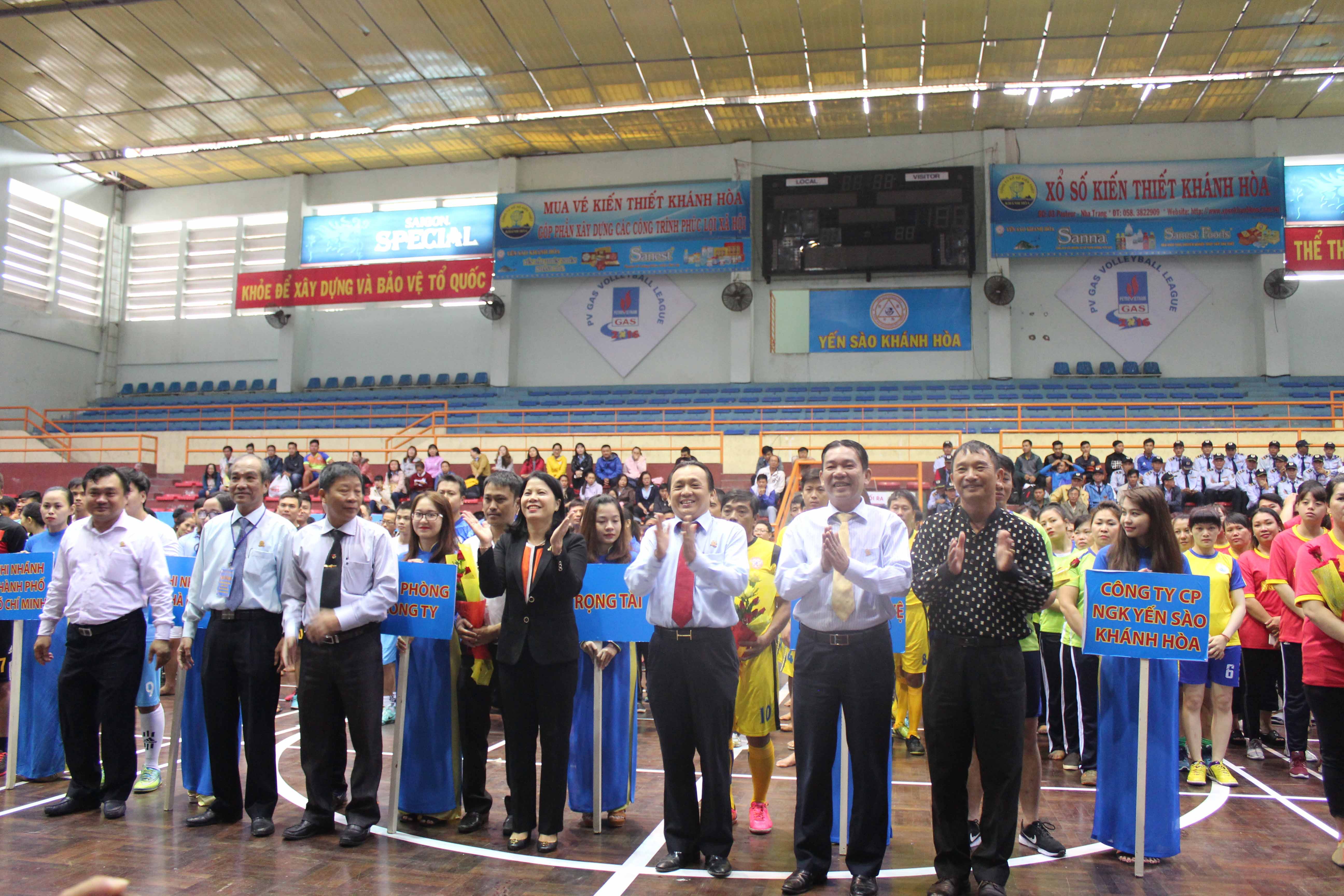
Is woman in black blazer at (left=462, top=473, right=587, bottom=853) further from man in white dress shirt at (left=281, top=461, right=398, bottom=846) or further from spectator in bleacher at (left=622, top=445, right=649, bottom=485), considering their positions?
spectator in bleacher at (left=622, top=445, right=649, bottom=485)

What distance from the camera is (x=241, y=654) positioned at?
4.26 meters

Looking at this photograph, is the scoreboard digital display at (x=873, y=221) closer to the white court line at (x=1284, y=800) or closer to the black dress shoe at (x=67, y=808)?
the white court line at (x=1284, y=800)

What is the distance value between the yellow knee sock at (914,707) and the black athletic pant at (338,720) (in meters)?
3.61

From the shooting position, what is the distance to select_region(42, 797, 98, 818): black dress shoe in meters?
4.37

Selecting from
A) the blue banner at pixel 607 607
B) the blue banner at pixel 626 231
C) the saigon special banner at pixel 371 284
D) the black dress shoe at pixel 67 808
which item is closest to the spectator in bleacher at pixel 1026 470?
the blue banner at pixel 626 231

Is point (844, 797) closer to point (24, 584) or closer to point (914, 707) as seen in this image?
point (914, 707)

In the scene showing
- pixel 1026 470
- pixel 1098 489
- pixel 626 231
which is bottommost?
pixel 1098 489

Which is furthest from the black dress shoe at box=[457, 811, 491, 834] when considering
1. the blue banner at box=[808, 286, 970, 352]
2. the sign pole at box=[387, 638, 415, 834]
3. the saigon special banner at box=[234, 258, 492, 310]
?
the saigon special banner at box=[234, 258, 492, 310]

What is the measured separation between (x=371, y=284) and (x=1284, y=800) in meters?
19.7

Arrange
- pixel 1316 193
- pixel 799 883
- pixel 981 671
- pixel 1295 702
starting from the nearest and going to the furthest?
pixel 981 671
pixel 799 883
pixel 1295 702
pixel 1316 193

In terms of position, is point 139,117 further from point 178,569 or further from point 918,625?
point 918,625

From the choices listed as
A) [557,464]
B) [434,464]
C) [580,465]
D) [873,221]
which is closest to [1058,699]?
[580,465]

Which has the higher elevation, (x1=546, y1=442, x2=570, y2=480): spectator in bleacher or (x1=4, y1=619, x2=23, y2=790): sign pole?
(x1=546, y1=442, x2=570, y2=480): spectator in bleacher

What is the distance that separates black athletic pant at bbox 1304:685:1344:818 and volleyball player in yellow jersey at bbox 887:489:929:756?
2247 millimetres
